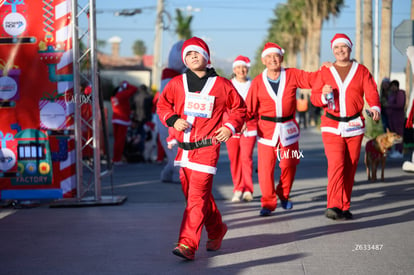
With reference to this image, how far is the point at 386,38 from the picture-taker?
27.4 m

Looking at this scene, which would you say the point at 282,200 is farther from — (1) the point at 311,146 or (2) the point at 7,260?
(1) the point at 311,146

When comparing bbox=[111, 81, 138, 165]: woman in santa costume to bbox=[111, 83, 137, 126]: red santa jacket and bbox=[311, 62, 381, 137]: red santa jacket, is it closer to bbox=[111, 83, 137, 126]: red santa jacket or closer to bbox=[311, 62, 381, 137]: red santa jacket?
bbox=[111, 83, 137, 126]: red santa jacket

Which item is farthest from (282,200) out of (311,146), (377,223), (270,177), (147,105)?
(311,146)

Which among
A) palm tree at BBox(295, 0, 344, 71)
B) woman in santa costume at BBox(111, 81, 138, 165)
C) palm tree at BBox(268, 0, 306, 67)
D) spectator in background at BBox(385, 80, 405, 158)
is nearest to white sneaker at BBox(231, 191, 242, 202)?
woman in santa costume at BBox(111, 81, 138, 165)

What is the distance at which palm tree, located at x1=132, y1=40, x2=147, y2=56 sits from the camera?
16639 cm

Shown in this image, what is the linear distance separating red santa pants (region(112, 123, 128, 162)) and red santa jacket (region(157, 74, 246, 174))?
36.4 ft

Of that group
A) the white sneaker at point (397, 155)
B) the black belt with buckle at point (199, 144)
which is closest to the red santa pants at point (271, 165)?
the black belt with buckle at point (199, 144)

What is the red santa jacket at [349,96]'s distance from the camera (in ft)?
27.4

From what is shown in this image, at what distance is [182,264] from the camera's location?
644cm

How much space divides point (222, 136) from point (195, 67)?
72 centimetres

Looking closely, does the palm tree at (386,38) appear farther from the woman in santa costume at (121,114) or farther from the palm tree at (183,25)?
the palm tree at (183,25)

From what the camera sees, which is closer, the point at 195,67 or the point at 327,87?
the point at 195,67

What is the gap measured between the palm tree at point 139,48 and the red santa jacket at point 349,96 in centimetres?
15684

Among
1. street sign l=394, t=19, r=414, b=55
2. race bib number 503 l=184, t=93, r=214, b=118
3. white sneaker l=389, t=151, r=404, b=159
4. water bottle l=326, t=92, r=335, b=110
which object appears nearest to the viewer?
race bib number 503 l=184, t=93, r=214, b=118
